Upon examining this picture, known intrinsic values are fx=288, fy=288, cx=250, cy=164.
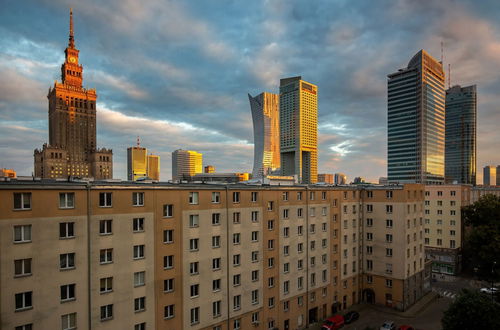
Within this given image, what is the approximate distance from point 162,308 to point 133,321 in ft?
11.3

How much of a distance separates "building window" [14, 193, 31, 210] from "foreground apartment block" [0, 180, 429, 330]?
95 millimetres

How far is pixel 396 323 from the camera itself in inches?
2211

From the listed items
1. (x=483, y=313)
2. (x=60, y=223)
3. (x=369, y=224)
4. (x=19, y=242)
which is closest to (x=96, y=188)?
A: (x=60, y=223)

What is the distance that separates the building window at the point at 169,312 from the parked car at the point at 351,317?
3628 cm

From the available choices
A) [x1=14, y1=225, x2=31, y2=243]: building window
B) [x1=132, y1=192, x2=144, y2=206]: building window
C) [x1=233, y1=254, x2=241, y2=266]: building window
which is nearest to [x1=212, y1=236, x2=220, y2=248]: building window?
[x1=233, y1=254, x2=241, y2=266]: building window

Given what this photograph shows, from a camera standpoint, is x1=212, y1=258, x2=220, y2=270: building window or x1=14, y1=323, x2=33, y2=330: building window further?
x1=212, y1=258, x2=220, y2=270: building window

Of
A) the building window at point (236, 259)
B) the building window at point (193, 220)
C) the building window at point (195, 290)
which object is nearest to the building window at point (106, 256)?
the building window at point (193, 220)

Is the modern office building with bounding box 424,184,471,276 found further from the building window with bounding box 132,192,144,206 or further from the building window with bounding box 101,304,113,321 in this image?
the building window with bounding box 101,304,113,321

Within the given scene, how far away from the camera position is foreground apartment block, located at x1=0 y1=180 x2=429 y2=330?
2748cm

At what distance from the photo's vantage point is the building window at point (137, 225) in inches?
1316

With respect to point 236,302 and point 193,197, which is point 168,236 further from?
point 236,302

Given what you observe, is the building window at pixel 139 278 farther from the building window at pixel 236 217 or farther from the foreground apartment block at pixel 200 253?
the building window at pixel 236 217

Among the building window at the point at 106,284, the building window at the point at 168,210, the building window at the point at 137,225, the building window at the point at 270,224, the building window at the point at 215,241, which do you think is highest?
the building window at the point at 168,210

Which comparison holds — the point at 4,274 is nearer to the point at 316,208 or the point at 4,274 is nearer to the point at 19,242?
the point at 19,242
